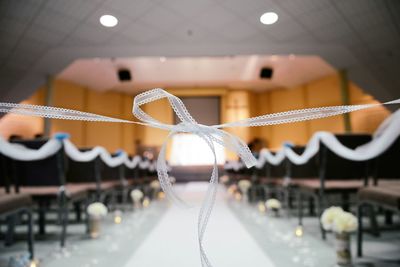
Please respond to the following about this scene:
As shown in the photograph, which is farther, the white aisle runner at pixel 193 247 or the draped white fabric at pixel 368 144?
the white aisle runner at pixel 193 247

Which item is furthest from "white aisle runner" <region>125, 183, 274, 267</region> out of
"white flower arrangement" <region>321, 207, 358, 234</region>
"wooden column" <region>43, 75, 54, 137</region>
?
"wooden column" <region>43, 75, 54, 137</region>

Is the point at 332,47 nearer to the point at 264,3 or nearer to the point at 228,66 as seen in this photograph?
the point at 264,3

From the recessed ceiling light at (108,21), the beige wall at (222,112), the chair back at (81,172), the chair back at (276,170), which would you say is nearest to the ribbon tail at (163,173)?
the chair back at (81,172)

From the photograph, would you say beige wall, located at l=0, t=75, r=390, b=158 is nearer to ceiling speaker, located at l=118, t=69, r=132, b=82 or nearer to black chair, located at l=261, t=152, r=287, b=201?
ceiling speaker, located at l=118, t=69, r=132, b=82

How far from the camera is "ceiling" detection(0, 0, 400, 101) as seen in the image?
452cm

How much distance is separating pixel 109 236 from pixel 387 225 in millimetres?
2586

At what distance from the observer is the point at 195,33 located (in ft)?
17.8

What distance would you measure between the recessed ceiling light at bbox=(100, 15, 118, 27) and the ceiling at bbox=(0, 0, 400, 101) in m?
0.10

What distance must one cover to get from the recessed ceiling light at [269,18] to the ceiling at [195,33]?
8 cm

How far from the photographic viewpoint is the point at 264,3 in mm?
4445

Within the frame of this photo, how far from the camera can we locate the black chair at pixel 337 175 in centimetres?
249

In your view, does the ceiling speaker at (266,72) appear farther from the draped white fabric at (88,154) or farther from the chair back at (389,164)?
the chair back at (389,164)

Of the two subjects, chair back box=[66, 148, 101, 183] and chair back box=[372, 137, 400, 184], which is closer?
chair back box=[372, 137, 400, 184]

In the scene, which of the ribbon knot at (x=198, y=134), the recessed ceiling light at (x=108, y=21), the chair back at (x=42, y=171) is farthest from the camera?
the recessed ceiling light at (x=108, y=21)
